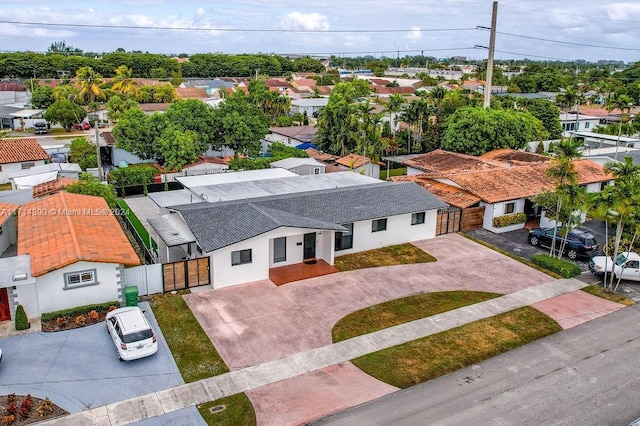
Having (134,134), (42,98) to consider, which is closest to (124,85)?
(42,98)

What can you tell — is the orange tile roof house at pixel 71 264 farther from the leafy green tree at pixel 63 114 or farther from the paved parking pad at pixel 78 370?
the leafy green tree at pixel 63 114

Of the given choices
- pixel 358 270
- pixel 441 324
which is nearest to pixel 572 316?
pixel 441 324

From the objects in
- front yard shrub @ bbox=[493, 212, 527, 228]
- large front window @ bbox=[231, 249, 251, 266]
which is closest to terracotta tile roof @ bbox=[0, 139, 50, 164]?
large front window @ bbox=[231, 249, 251, 266]

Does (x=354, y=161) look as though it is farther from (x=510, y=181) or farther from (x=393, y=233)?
(x=393, y=233)

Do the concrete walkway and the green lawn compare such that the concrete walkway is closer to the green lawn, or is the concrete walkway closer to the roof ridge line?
the roof ridge line

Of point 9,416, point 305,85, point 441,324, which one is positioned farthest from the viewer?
point 305,85

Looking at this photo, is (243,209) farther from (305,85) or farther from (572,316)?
(305,85)

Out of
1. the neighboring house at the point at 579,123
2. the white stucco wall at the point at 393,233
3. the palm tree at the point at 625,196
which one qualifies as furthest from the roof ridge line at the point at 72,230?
the neighboring house at the point at 579,123
